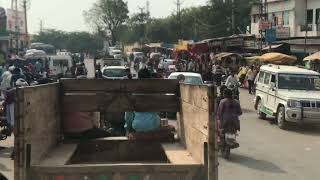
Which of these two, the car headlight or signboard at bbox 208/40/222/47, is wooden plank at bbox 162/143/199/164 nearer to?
the car headlight

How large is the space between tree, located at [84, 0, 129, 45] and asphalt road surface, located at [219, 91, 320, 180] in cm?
11539

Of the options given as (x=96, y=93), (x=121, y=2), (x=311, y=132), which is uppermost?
(x=121, y=2)

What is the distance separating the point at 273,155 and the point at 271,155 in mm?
42

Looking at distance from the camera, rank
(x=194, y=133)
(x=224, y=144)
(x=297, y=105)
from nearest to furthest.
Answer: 1. (x=194, y=133)
2. (x=224, y=144)
3. (x=297, y=105)

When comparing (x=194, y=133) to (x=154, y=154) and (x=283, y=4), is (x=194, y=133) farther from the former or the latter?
(x=283, y=4)

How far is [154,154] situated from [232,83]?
14.4 meters

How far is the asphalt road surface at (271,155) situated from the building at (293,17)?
28.9m

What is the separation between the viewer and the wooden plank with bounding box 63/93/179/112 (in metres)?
7.08

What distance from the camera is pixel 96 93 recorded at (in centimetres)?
715

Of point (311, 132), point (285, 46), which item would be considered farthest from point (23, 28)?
point (311, 132)

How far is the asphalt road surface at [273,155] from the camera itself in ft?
33.6

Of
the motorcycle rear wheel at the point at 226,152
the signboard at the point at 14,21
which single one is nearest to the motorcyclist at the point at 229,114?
the motorcycle rear wheel at the point at 226,152

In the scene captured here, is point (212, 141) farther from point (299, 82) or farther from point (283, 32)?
point (283, 32)

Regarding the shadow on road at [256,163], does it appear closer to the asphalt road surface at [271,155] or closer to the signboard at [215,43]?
the asphalt road surface at [271,155]
